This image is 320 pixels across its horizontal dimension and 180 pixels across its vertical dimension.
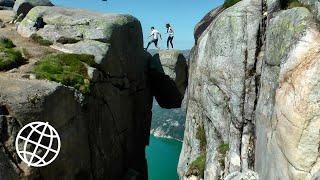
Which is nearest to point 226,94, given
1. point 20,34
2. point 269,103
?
point 269,103

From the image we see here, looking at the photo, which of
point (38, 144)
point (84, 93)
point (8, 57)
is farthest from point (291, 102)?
point (8, 57)

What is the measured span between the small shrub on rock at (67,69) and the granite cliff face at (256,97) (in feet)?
28.0

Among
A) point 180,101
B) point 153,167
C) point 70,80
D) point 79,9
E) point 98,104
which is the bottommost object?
point 153,167

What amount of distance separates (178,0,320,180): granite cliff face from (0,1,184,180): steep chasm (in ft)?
22.0

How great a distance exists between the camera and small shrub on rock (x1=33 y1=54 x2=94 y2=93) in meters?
32.8

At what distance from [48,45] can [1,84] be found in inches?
537

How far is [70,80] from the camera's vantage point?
33344 mm

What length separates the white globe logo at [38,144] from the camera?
26156 mm

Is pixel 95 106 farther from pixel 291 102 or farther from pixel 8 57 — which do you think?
pixel 291 102

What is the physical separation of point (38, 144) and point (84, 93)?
7.43 meters

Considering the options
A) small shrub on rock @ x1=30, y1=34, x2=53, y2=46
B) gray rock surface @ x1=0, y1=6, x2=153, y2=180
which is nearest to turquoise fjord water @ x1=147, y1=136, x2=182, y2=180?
gray rock surface @ x1=0, y1=6, x2=153, y2=180

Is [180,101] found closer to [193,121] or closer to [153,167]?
[193,121]

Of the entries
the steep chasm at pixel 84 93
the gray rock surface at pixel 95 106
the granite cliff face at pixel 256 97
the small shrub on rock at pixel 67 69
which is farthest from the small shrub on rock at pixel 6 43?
the granite cliff face at pixel 256 97

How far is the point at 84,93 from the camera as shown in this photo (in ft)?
110
